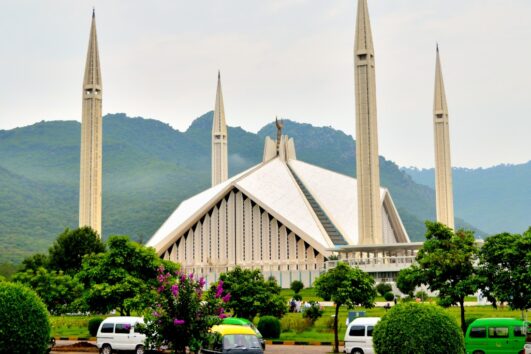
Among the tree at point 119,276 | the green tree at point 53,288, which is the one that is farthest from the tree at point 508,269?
the green tree at point 53,288

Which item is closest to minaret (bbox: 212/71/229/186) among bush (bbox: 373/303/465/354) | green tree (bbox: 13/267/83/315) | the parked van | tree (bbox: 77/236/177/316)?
green tree (bbox: 13/267/83/315)

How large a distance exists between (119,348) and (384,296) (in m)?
18.5

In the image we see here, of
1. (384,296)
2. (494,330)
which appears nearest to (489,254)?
(494,330)

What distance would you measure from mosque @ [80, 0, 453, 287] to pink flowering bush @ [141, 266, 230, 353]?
30334 mm

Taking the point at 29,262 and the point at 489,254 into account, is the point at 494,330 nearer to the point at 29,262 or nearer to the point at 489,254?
the point at 489,254

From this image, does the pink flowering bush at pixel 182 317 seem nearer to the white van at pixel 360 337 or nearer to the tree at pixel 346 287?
the white van at pixel 360 337

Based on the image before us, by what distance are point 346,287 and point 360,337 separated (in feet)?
10.6

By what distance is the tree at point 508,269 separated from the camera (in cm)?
1842

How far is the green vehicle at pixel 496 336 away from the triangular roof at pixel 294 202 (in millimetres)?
29276

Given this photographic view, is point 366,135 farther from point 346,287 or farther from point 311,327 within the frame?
point 346,287

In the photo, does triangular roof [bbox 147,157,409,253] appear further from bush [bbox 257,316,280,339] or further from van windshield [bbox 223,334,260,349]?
van windshield [bbox 223,334,260,349]

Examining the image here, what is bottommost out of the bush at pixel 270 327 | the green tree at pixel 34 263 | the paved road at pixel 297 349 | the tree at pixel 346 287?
the paved road at pixel 297 349

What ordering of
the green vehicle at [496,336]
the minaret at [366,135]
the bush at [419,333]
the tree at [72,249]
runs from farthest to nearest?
the minaret at [366,135] < the tree at [72,249] < the green vehicle at [496,336] < the bush at [419,333]

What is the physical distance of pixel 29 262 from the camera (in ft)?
126
